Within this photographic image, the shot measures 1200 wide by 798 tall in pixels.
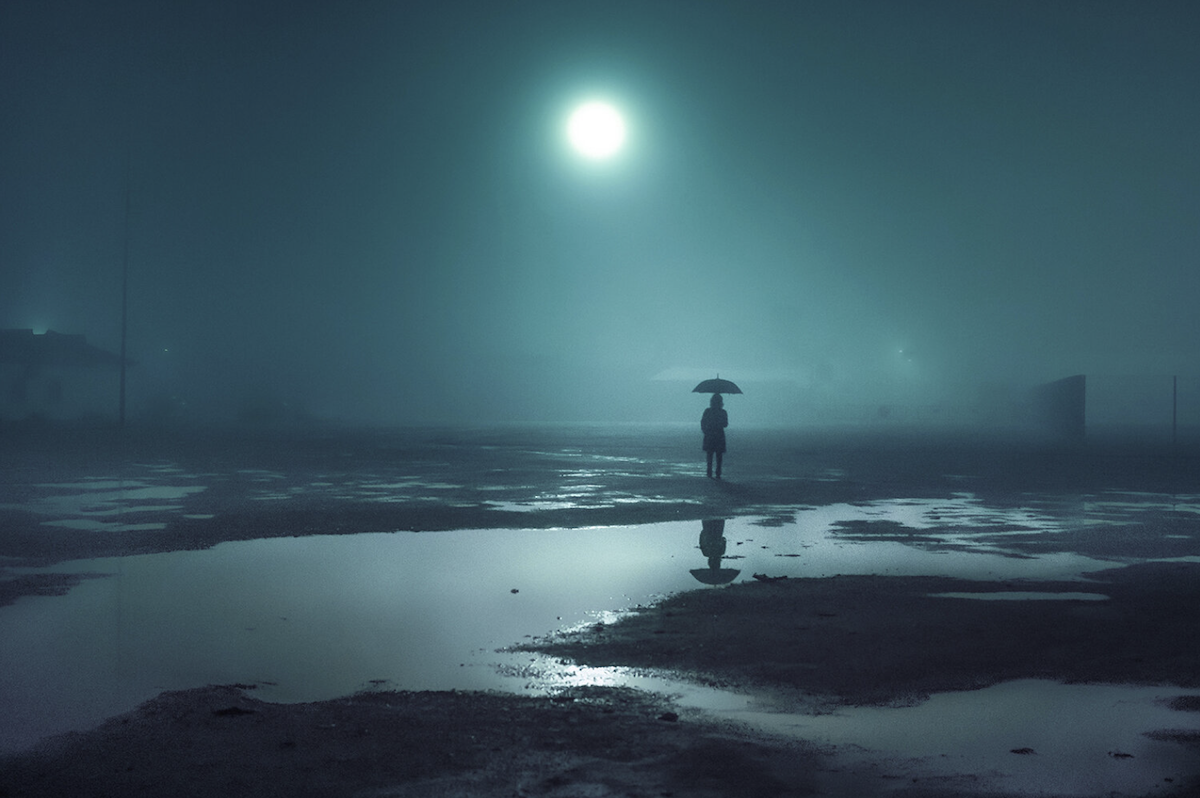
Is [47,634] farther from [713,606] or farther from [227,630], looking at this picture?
[713,606]

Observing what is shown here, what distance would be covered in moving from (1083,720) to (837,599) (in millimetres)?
3853

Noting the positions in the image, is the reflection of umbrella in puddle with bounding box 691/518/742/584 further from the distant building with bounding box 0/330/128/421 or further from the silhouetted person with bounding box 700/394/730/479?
the distant building with bounding box 0/330/128/421

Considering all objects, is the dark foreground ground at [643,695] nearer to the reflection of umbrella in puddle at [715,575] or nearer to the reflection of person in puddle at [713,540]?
the reflection of umbrella in puddle at [715,575]

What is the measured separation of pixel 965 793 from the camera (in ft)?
15.4

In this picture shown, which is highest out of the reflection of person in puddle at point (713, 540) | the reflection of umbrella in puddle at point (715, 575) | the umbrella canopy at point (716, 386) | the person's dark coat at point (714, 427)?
the umbrella canopy at point (716, 386)

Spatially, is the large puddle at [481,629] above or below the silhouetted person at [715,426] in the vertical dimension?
below

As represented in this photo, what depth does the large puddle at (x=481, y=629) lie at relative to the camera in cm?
557

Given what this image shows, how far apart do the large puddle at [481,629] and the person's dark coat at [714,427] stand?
1024cm

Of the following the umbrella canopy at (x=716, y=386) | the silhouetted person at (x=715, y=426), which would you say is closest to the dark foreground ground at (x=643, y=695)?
the silhouetted person at (x=715, y=426)


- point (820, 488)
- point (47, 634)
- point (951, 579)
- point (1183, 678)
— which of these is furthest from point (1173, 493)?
point (47, 634)

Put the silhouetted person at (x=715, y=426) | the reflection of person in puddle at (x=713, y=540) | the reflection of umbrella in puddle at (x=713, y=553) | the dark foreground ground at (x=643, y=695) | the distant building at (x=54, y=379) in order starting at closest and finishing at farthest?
the dark foreground ground at (x=643, y=695) → the reflection of umbrella in puddle at (x=713, y=553) → the reflection of person in puddle at (x=713, y=540) → the silhouetted person at (x=715, y=426) → the distant building at (x=54, y=379)

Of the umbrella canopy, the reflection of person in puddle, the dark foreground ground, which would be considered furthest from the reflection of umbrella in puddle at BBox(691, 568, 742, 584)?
the umbrella canopy

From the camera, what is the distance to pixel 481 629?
8.30 metres

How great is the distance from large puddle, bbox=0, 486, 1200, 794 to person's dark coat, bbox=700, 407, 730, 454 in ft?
33.6
